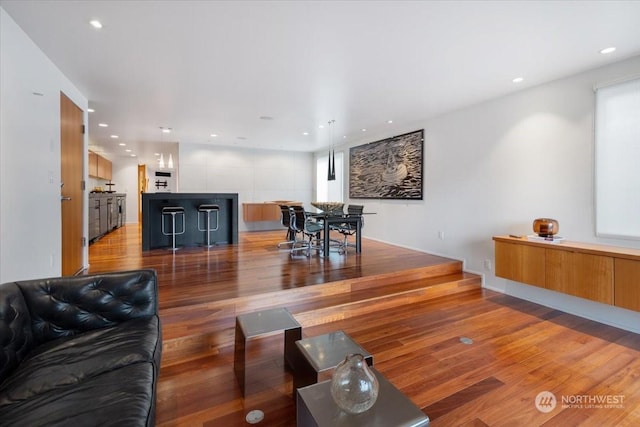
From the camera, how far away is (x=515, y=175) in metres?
3.92

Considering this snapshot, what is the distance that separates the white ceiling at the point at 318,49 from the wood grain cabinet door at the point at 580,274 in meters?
1.99

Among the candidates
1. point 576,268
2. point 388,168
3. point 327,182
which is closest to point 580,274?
point 576,268

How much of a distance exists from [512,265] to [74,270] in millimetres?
5427

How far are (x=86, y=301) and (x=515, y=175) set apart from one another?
4.67 m

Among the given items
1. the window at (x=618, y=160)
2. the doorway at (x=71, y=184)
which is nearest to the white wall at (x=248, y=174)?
the doorway at (x=71, y=184)

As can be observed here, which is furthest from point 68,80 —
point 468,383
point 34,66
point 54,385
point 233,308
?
point 468,383

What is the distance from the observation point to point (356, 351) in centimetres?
181

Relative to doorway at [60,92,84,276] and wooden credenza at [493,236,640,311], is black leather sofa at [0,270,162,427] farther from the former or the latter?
wooden credenza at [493,236,640,311]

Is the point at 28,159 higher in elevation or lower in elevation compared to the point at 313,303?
higher

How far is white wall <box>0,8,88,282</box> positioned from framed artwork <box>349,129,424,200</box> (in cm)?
518

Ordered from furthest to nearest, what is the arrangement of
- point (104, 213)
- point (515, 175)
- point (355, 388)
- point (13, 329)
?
1. point (104, 213)
2. point (515, 175)
3. point (13, 329)
4. point (355, 388)

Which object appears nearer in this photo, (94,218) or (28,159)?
(28,159)

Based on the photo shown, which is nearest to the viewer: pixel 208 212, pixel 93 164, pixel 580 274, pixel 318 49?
pixel 318 49

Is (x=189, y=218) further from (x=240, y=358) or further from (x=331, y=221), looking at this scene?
(x=240, y=358)
